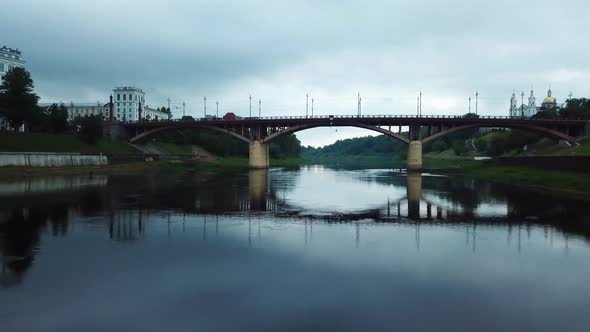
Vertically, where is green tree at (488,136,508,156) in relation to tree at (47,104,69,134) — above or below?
below

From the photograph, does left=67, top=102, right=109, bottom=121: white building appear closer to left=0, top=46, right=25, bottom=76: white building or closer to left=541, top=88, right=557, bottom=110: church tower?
left=0, top=46, right=25, bottom=76: white building

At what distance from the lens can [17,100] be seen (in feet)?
217

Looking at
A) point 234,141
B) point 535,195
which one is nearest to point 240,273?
point 535,195

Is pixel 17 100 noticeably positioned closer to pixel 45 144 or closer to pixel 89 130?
pixel 45 144

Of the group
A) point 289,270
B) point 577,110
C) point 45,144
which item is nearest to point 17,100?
point 45,144

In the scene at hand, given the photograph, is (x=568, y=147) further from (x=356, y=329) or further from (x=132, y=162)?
(x=356, y=329)

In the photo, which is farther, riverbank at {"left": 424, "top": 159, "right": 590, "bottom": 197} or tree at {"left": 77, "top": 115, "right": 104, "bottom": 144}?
tree at {"left": 77, "top": 115, "right": 104, "bottom": 144}

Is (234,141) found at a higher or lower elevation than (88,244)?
higher

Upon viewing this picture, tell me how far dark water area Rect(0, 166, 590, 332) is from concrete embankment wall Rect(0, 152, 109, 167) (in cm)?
3285

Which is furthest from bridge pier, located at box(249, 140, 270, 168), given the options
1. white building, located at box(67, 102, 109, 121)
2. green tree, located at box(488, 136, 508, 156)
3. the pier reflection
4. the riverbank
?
white building, located at box(67, 102, 109, 121)

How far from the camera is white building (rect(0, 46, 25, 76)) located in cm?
9856

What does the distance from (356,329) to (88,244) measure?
36.4 ft

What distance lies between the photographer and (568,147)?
7312cm

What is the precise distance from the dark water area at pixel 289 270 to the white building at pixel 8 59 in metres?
93.3
